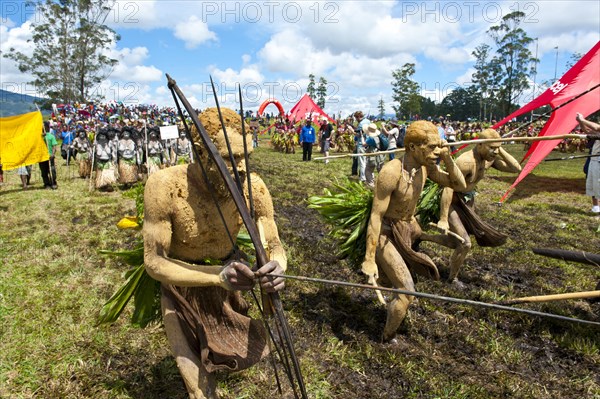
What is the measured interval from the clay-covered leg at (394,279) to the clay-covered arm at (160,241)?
6.99ft

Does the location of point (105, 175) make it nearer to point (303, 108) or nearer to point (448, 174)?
point (448, 174)

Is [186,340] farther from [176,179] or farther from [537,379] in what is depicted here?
[537,379]

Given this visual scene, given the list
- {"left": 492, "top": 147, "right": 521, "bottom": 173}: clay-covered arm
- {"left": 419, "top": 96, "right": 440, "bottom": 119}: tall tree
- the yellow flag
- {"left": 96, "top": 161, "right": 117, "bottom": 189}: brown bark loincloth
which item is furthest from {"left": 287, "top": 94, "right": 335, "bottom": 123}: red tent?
{"left": 419, "top": 96, "right": 440, "bottom": 119}: tall tree

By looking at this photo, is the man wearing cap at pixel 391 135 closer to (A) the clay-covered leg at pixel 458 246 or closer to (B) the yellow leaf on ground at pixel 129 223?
(A) the clay-covered leg at pixel 458 246

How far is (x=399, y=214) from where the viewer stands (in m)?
3.91

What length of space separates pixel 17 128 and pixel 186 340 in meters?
10.4

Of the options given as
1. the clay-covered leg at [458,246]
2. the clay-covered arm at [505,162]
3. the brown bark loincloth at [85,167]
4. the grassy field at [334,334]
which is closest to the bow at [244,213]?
the grassy field at [334,334]

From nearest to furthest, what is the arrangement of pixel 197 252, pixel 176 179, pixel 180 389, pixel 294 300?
1. pixel 176 179
2. pixel 197 252
3. pixel 180 389
4. pixel 294 300

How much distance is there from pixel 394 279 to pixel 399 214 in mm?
613

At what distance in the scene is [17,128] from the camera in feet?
33.3

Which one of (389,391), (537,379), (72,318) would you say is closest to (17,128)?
(72,318)

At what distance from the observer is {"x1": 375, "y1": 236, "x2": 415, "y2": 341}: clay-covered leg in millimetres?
3680

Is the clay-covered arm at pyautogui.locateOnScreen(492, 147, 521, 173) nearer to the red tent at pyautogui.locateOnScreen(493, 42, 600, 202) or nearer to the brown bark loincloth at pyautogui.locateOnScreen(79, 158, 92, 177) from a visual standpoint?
the red tent at pyautogui.locateOnScreen(493, 42, 600, 202)

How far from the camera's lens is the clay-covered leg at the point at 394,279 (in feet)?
12.1
